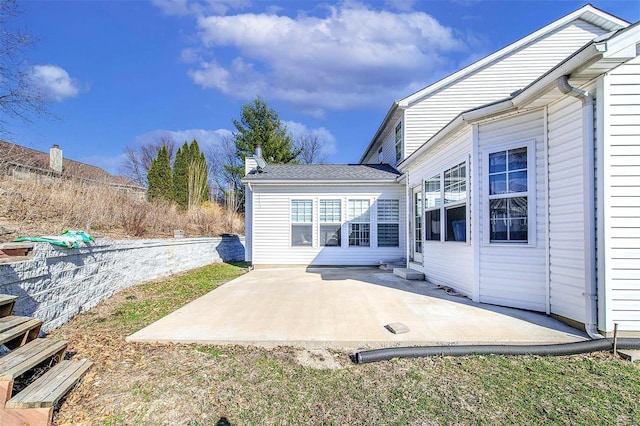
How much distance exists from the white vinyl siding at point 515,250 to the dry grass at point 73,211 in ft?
25.2

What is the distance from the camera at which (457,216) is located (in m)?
5.88

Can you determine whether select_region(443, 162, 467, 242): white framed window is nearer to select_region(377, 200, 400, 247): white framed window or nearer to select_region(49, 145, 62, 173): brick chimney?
select_region(377, 200, 400, 247): white framed window

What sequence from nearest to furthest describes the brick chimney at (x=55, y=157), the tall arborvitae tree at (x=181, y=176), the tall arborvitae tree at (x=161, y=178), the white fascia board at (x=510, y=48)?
1. the white fascia board at (x=510, y=48)
2. the brick chimney at (x=55, y=157)
3. the tall arborvitae tree at (x=181, y=176)
4. the tall arborvitae tree at (x=161, y=178)

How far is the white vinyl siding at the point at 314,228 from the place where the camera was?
9.91 metres

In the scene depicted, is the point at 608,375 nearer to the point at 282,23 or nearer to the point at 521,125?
the point at 521,125

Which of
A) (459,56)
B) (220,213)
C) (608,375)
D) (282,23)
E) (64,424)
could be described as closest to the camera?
(64,424)

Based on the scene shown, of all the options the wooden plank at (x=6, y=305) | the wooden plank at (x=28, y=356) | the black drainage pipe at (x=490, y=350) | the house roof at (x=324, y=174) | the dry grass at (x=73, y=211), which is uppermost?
the house roof at (x=324, y=174)

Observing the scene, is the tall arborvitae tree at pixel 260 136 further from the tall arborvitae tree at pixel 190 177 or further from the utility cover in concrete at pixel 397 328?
the utility cover in concrete at pixel 397 328

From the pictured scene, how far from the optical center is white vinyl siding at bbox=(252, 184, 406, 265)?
9.91 m

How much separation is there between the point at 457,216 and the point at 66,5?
1075 centimetres

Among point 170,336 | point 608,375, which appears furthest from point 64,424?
point 608,375

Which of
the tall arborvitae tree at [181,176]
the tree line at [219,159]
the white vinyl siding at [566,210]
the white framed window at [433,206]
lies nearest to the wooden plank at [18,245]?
the white vinyl siding at [566,210]

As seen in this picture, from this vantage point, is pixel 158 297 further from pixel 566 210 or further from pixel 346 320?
pixel 566 210

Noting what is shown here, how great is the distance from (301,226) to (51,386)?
8034mm
